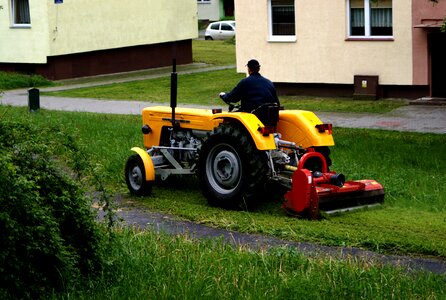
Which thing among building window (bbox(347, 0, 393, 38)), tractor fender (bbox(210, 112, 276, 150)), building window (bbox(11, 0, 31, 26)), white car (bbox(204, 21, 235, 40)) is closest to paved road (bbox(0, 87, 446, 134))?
building window (bbox(347, 0, 393, 38))

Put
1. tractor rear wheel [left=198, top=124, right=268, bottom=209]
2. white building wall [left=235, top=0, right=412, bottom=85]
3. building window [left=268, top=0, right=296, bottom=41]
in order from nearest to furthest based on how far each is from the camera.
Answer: tractor rear wheel [left=198, top=124, right=268, bottom=209]
white building wall [left=235, top=0, right=412, bottom=85]
building window [left=268, top=0, right=296, bottom=41]

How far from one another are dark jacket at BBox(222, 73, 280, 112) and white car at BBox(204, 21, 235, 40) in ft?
146

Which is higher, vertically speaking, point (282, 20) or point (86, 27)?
point (86, 27)

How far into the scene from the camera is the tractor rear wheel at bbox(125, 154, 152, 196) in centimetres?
1499

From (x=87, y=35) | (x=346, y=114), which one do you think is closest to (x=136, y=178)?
(x=346, y=114)

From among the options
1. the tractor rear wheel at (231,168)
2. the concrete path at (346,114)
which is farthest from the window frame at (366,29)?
the tractor rear wheel at (231,168)

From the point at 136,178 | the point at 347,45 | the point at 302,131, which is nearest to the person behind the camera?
the point at 302,131

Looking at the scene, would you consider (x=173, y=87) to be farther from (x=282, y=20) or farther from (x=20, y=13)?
(x=20, y=13)

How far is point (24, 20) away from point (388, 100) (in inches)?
596

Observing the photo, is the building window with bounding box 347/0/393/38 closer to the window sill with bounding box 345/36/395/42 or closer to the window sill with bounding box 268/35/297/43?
the window sill with bounding box 345/36/395/42

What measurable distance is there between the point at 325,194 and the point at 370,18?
52.3ft

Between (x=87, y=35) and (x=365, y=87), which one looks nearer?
(x=365, y=87)

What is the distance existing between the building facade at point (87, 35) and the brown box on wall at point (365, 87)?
8804 mm

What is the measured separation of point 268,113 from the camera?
13906 millimetres
